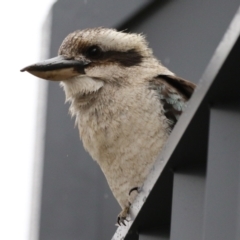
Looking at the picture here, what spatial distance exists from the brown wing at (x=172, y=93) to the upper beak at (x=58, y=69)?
16.4 inches

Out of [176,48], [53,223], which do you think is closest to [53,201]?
[53,223]

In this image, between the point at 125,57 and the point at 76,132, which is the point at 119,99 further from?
the point at 76,132

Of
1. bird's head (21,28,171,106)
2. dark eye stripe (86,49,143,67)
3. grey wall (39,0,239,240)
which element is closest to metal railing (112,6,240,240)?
bird's head (21,28,171,106)

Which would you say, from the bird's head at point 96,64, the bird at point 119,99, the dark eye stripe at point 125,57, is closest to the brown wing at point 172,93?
the bird at point 119,99

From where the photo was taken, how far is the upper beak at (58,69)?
352cm

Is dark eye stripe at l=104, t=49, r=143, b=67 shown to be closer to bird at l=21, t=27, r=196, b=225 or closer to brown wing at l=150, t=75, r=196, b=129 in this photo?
bird at l=21, t=27, r=196, b=225

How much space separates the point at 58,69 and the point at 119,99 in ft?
1.39

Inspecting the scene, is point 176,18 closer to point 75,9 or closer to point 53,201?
point 75,9

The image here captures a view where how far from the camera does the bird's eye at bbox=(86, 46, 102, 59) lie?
371 cm

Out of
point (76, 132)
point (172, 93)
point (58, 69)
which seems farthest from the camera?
point (76, 132)

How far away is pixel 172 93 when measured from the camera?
3293 millimetres

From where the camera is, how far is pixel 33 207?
207 inches

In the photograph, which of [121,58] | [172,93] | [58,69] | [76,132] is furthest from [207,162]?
[76,132]

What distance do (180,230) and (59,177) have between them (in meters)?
3.45
